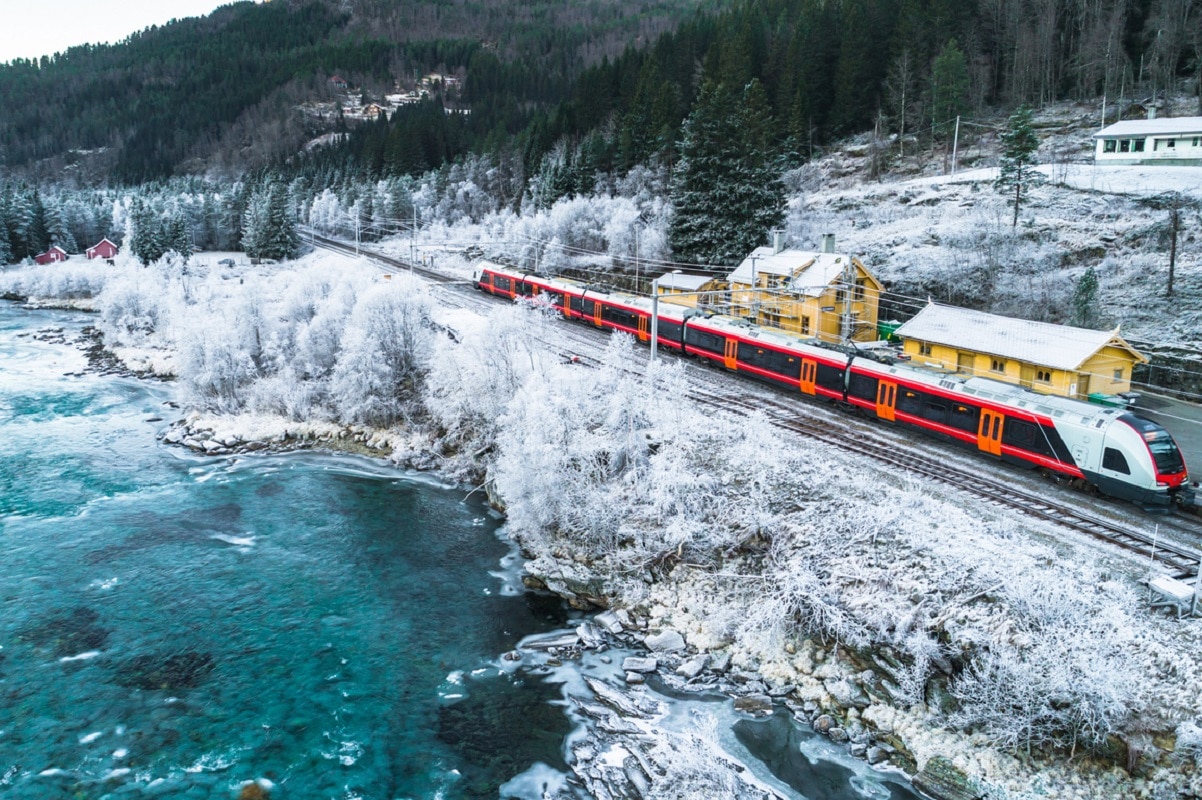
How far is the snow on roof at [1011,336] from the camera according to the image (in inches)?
1166

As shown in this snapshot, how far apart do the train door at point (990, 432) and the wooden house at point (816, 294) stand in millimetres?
12655

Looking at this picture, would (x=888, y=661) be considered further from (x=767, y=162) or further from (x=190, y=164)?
(x=190, y=164)

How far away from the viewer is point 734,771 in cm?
1683

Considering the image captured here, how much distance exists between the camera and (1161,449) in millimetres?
22344

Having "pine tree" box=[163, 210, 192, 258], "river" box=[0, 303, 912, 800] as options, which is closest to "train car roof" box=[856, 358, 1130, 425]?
"river" box=[0, 303, 912, 800]

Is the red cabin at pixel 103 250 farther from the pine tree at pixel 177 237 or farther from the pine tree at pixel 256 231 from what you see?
the pine tree at pixel 256 231

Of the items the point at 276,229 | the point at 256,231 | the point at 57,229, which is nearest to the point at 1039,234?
the point at 276,229

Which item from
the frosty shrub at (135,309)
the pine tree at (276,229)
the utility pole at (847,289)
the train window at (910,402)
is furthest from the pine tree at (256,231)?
the train window at (910,402)

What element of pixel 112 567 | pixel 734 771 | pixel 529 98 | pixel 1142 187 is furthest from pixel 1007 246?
pixel 529 98

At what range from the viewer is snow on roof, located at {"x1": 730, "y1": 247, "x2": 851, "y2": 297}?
129ft

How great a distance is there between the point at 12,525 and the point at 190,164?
170 m

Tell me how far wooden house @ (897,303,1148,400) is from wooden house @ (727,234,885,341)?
5363 millimetres

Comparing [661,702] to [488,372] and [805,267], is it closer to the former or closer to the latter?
[488,372]

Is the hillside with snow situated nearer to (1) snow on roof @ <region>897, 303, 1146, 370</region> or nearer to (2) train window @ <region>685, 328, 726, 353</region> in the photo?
(1) snow on roof @ <region>897, 303, 1146, 370</region>
